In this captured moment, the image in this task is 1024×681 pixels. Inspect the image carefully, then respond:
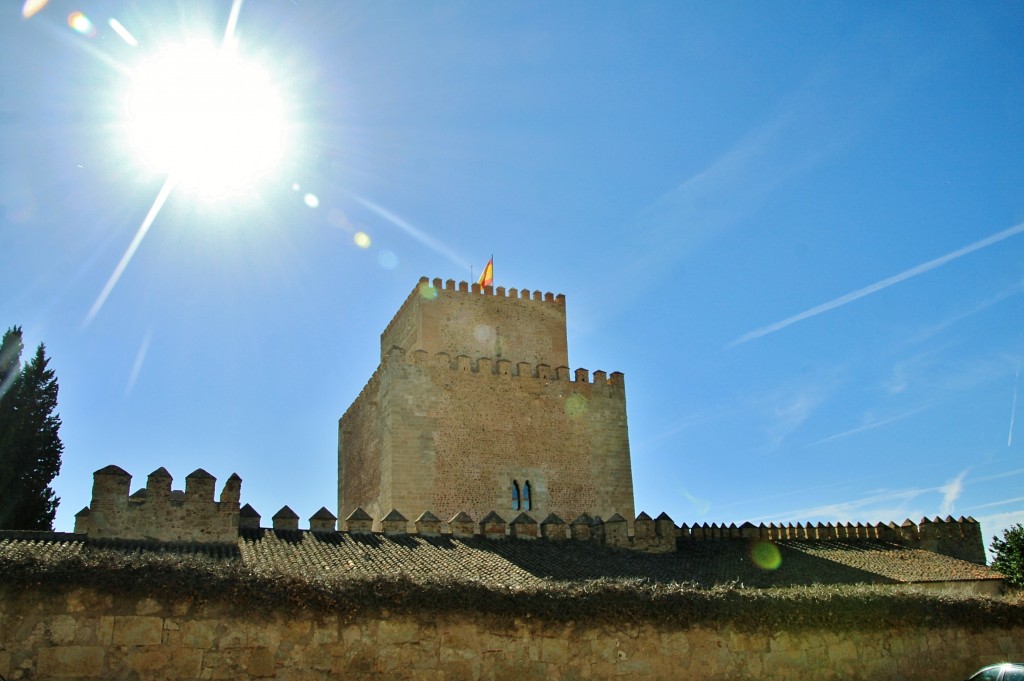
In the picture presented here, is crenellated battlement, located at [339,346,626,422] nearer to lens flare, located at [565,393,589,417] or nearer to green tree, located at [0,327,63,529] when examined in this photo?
lens flare, located at [565,393,589,417]

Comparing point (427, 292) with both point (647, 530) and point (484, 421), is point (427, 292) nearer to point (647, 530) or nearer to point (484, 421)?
point (484, 421)

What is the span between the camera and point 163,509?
13.6 meters

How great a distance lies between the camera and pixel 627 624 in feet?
35.0

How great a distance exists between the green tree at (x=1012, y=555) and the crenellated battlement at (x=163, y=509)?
1857 cm

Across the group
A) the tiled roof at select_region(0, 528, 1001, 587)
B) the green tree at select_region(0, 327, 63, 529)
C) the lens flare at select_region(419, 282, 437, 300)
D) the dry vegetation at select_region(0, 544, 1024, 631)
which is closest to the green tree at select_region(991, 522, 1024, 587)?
the tiled roof at select_region(0, 528, 1001, 587)

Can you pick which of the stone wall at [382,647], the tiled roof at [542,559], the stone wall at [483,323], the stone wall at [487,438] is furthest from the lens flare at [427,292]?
the stone wall at [382,647]

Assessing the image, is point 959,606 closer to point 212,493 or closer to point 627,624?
point 627,624

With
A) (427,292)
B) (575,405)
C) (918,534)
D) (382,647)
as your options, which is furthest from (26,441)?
(918,534)

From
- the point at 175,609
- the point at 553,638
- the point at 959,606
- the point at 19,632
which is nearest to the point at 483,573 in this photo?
the point at 553,638

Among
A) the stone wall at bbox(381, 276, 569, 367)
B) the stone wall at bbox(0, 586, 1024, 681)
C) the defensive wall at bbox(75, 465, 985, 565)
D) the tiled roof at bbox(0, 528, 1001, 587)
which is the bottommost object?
the stone wall at bbox(0, 586, 1024, 681)

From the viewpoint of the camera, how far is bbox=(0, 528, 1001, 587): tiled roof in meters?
12.3

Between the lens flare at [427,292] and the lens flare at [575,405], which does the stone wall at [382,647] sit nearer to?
the lens flare at [575,405]

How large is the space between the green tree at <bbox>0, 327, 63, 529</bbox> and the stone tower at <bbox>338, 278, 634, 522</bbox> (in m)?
8.92

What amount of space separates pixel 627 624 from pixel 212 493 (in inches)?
307
